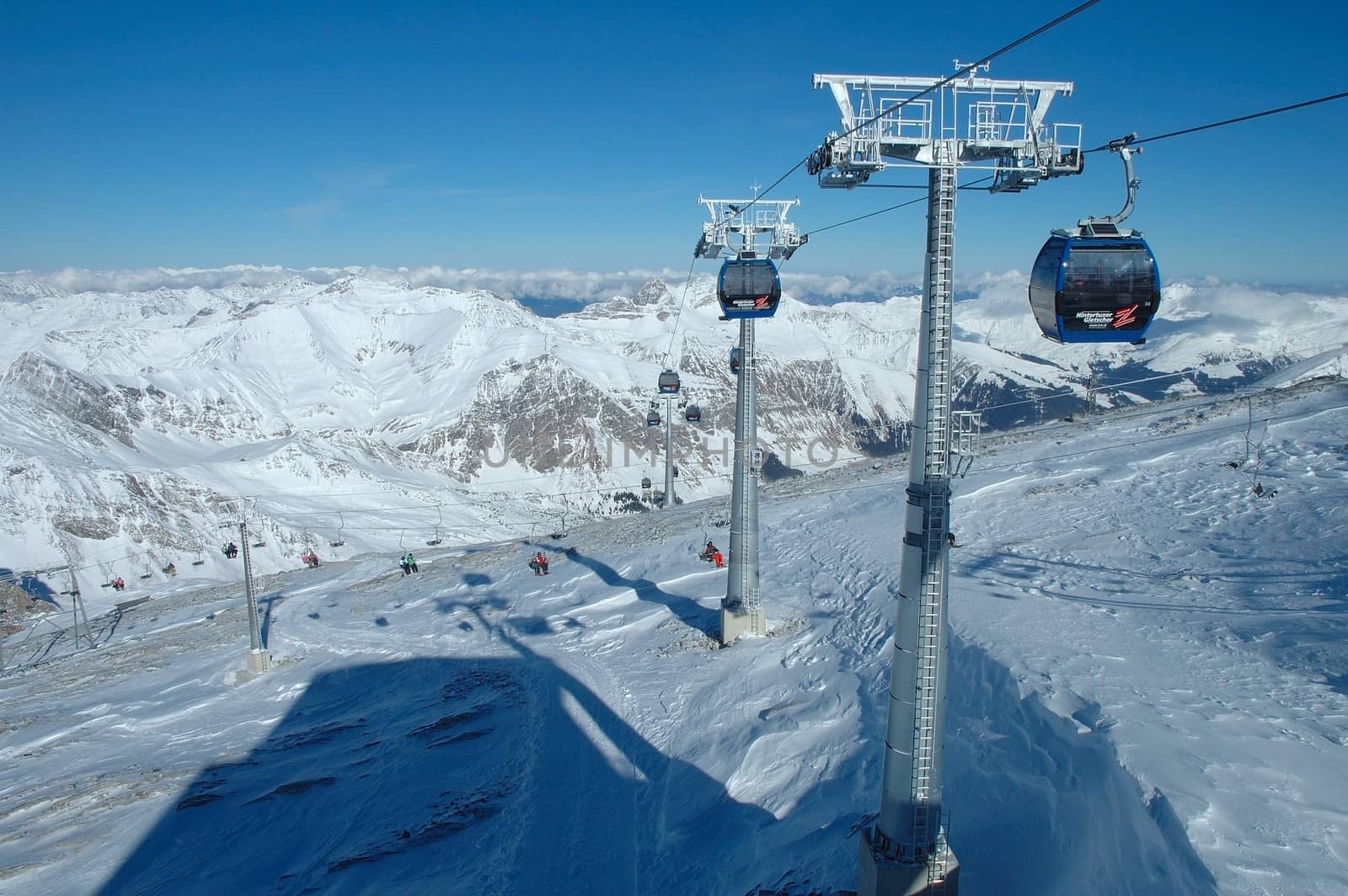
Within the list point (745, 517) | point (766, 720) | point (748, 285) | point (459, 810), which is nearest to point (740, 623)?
point (745, 517)

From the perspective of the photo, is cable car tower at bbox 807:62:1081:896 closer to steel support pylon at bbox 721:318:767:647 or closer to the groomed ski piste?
the groomed ski piste

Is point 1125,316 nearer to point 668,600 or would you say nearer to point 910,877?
point 910,877

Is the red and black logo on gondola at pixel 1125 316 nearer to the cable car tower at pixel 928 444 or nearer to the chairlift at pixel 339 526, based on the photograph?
the cable car tower at pixel 928 444

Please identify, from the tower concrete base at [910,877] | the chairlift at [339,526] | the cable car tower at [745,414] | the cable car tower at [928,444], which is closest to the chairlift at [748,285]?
the cable car tower at [745,414]

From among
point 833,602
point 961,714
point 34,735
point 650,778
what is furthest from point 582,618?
point 34,735

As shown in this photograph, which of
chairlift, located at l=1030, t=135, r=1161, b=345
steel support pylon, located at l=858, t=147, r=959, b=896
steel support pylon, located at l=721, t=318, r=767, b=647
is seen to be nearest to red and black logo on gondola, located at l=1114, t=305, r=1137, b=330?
chairlift, located at l=1030, t=135, r=1161, b=345

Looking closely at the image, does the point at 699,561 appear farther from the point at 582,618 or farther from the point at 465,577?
the point at 465,577
